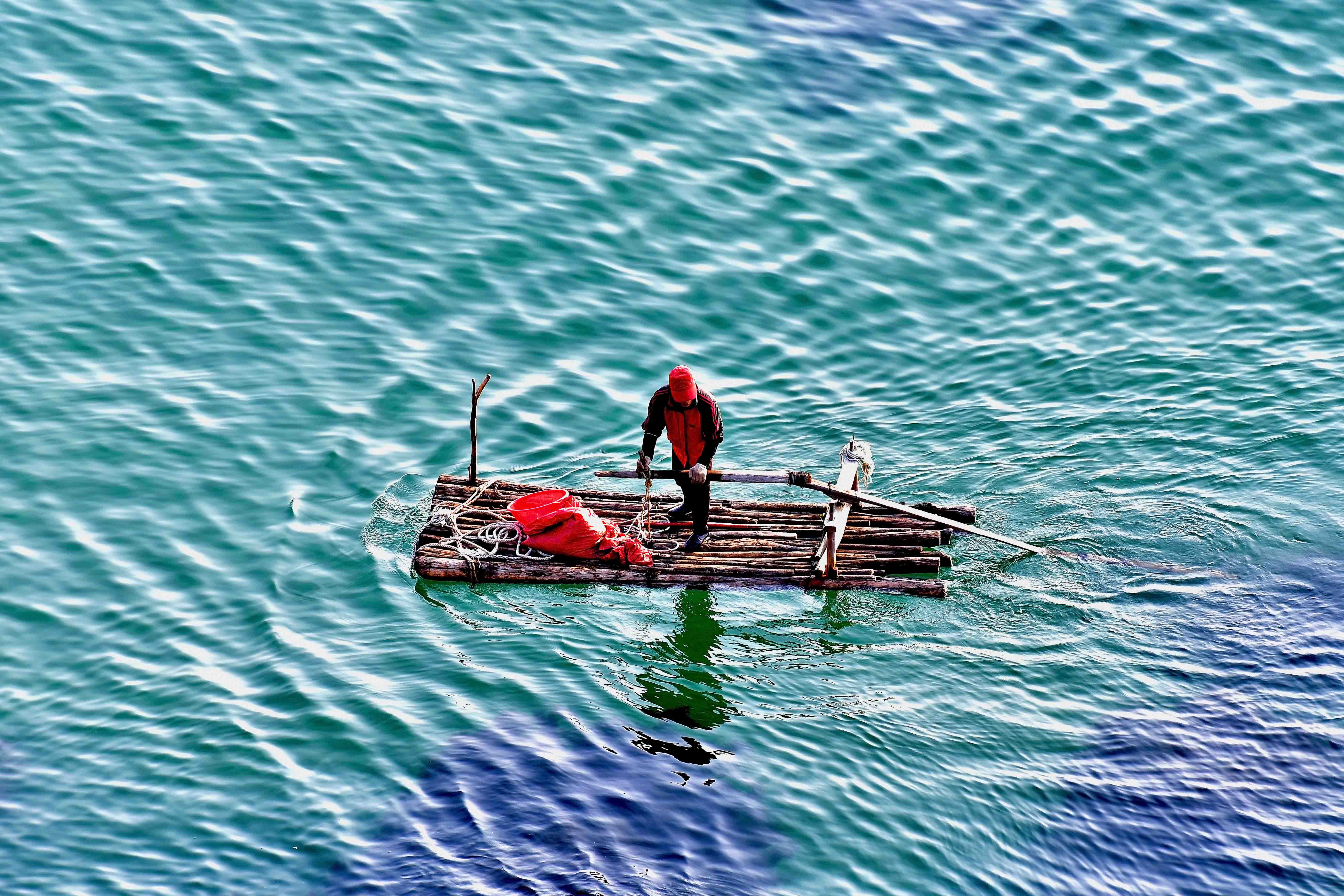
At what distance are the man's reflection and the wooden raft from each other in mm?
400

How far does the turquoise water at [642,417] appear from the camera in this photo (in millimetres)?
13258

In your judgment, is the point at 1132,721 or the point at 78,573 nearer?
the point at 1132,721

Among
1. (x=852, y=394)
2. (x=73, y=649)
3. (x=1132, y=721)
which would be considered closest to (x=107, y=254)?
(x=73, y=649)

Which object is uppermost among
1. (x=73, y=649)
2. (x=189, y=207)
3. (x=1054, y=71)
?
(x=1054, y=71)

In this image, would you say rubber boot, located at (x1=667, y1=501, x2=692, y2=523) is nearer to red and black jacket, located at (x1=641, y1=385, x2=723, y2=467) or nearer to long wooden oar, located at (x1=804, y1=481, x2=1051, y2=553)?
red and black jacket, located at (x1=641, y1=385, x2=723, y2=467)

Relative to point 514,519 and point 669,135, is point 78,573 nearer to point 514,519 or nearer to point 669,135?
point 514,519

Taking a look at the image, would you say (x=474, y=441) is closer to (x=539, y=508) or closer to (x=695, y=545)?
(x=539, y=508)

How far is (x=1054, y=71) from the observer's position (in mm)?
27406

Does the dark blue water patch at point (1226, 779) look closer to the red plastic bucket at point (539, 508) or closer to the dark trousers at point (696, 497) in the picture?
the dark trousers at point (696, 497)

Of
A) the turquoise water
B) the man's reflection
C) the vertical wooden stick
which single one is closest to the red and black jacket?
the man's reflection

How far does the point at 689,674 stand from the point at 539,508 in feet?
9.21

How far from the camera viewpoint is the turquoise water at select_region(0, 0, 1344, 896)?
13258 mm

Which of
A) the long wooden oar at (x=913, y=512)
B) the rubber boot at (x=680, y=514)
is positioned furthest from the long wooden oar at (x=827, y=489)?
the rubber boot at (x=680, y=514)

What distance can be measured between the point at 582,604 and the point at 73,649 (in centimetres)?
567
